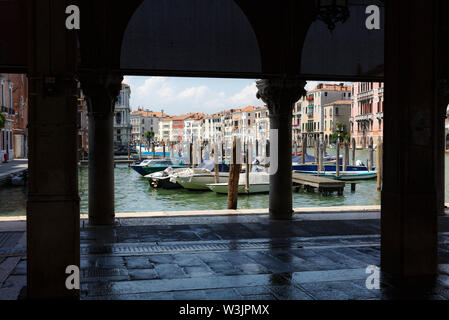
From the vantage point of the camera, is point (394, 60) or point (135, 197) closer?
point (394, 60)

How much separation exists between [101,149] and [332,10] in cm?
485

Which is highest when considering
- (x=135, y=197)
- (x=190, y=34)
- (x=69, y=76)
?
(x=190, y=34)

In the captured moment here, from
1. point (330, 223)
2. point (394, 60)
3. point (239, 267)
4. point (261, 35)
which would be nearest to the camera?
point (394, 60)

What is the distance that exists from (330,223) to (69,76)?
6.35 metres

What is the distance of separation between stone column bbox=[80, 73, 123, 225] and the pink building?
6305cm

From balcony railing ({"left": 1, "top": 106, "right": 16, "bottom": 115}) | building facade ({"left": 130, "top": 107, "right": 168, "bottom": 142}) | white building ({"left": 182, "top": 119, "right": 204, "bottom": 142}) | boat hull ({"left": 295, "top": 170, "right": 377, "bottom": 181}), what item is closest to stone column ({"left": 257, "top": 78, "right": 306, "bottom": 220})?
boat hull ({"left": 295, "top": 170, "right": 377, "bottom": 181})

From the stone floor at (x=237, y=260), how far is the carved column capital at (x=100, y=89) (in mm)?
2250

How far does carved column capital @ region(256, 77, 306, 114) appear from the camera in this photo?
31.9ft

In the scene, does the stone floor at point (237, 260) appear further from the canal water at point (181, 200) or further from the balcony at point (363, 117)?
the balcony at point (363, 117)

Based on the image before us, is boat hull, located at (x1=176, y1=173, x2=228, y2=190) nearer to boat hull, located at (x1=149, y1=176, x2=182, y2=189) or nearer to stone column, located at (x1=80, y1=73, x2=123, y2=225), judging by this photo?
boat hull, located at (x1=149, y1=176, x2=182, y2=189)

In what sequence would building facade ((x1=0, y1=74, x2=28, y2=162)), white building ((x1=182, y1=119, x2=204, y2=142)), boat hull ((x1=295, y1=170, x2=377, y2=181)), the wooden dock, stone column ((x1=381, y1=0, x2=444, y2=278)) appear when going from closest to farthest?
stone column ((x1=381, y1=0, x2=444, y2=278))
the wooden dock
boat hull ((x1=295, y1=170, x2=377, y2=181))
building facade ((x1=0, y1=74, x2=28, y2=162))
white building ((x1=182, y1=119, x2=204, y2=142))
